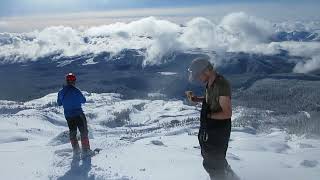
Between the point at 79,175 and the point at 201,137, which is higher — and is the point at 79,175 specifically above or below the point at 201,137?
below

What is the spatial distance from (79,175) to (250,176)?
13.6ft

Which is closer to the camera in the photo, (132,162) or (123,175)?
(123,175)

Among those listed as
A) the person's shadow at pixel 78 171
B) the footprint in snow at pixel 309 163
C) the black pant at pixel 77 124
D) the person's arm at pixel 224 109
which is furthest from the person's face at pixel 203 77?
the footprint in snow at pixel 309 163

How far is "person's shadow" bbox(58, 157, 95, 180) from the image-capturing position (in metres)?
12.2

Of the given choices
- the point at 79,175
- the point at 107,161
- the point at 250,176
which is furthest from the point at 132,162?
the point at 250,176

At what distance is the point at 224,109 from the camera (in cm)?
836

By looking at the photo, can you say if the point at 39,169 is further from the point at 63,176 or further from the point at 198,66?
the point at 198,66

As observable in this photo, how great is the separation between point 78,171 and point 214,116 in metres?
5.36

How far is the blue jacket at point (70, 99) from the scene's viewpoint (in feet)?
48.0

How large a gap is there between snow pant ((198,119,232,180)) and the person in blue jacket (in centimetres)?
623

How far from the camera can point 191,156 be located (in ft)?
47.3

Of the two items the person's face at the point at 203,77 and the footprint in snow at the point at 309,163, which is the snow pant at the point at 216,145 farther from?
the footprint in snow at the point at 309,163

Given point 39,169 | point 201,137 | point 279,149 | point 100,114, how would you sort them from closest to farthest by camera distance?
point 201,137 → point 39,169 → point 279,149 → point 100,114

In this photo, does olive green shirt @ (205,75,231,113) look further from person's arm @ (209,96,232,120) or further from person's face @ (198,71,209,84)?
person's face @ (198,71,209,84)
